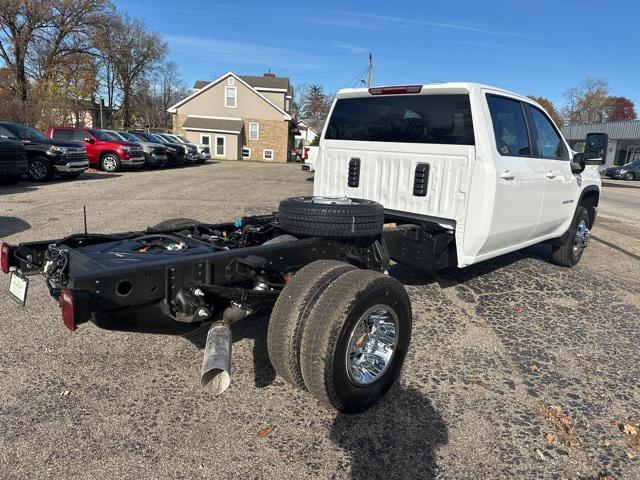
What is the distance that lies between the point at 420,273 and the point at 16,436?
4.51 metres

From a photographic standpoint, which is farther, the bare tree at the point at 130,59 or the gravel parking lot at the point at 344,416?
the bare tree at the point at 130,59

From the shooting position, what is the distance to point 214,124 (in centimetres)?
4334

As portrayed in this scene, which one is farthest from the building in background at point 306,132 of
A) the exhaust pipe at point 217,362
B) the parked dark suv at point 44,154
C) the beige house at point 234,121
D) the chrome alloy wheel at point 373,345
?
the exhaust pipe at point 217,362

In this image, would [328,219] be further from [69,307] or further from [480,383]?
[69,307]

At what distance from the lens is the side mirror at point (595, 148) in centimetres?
601

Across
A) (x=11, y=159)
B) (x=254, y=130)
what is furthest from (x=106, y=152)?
(x=254, y=130)

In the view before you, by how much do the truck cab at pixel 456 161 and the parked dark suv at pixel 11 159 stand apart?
10.4 m

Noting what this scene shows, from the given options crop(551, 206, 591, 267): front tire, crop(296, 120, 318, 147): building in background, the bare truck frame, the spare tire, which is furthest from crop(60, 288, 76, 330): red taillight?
crop(296, 120, 318, 147): building in background

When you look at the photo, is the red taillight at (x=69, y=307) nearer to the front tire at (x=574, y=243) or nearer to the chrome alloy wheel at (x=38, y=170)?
the front tire at (x=574, y=243)

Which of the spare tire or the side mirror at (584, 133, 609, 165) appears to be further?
the side mirror at (584, 133, 609, 165)

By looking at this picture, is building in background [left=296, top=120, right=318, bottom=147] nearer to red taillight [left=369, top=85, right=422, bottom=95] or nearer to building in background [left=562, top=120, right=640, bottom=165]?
building in background [left=562, top=120, right=640, bottom=165]

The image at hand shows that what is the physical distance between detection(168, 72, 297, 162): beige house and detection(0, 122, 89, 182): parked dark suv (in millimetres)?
27895

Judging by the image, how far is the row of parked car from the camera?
12734mm

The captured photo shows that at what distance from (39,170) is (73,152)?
113 cm
